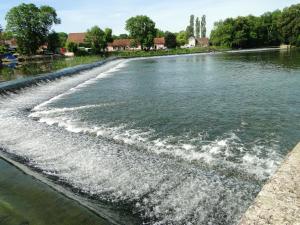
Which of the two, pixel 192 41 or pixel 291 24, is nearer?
pixel 291 24

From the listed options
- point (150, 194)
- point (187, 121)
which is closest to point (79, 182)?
point (150, 194)

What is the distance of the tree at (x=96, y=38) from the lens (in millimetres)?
95188

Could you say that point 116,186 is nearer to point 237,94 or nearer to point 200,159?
point 200,159

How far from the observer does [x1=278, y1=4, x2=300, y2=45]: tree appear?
91.9 metres

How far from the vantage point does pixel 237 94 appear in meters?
19.3

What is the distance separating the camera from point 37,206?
6414mm

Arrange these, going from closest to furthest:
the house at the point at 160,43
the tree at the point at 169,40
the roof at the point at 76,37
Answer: the roof at the point at 76,37, the house at the point at 160,43, the tree at the point at 169,40

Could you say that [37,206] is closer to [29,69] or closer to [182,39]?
[29,69]

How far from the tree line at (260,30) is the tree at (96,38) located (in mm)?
40949

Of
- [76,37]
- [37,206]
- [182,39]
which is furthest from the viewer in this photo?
[182,39]

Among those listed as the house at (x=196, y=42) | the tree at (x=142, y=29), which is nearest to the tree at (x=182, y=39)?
the house at (x=196, y=42)

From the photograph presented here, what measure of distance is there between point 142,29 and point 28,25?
126ft

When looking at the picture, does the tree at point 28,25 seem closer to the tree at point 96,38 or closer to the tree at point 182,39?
the tree at point 96,38

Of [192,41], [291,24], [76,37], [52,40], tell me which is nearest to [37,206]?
[52,40]
